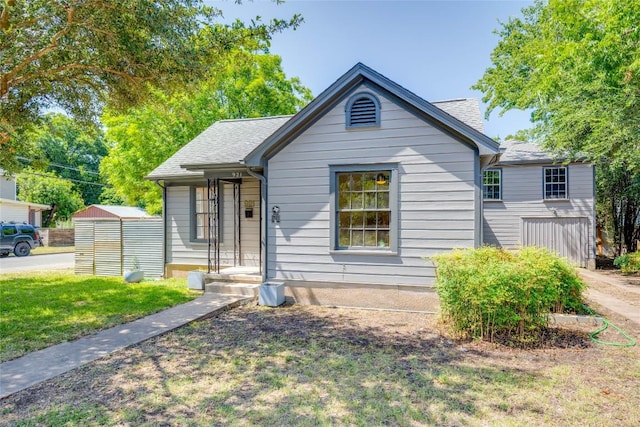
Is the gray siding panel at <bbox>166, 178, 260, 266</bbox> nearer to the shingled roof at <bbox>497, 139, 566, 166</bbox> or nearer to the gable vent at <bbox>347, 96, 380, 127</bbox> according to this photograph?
the gable vent at <bbox>347, 96, 380, 127</bbox>

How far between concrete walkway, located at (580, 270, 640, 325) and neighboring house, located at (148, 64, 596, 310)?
10.1ft

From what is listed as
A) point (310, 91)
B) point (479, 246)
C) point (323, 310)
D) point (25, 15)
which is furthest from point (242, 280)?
point (310, 91)

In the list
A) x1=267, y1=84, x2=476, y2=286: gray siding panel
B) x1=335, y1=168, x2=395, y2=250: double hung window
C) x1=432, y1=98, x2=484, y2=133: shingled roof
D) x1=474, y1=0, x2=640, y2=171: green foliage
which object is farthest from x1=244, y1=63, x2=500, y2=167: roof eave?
x1=474, y1=0, x2=640, y2=171: green foliage

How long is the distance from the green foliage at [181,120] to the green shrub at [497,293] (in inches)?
587

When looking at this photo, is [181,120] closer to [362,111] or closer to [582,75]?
[362,111]

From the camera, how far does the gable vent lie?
23.8 ft

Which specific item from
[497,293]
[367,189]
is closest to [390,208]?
[367,189]

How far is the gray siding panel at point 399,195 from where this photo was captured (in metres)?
6.87

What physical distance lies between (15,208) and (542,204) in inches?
1400

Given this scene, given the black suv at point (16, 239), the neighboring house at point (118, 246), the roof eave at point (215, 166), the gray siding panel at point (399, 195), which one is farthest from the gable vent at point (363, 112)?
the black suv at point (16, 239)

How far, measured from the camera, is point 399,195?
23.4ft

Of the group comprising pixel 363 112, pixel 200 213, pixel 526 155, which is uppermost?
pixel 526 155

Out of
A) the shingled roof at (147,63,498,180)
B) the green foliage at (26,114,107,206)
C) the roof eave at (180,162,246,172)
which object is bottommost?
the roof eave at (180,162,246,172)

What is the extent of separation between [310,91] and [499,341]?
22545 millimetres
